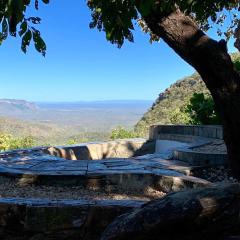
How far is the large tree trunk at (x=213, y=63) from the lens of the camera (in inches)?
194

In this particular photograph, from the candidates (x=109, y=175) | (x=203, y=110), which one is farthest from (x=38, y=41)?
(x=203, y=110)

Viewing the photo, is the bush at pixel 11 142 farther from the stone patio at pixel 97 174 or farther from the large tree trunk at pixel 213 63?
the large tree trunk at pixel 213 63

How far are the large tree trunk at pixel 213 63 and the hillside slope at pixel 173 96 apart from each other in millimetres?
24134

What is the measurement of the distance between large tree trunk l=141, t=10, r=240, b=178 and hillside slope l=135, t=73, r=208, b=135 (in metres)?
24.1

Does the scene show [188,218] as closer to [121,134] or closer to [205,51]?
[205,51]

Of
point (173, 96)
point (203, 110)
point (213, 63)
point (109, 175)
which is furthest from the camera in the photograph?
point (173, 96)

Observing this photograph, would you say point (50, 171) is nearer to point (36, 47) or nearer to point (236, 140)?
point (236, 140)

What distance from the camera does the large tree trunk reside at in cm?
493

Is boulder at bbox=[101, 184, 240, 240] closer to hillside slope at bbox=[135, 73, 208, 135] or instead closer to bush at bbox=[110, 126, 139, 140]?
bush at bbox=[110, 126, 139, 140]

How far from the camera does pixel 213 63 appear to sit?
193 inches

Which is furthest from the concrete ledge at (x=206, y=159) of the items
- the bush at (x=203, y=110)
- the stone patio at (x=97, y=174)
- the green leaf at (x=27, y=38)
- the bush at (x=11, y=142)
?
the bush at (x=11, y=142)

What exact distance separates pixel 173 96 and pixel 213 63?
1181 inches

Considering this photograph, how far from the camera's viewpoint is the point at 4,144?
52.0 ft

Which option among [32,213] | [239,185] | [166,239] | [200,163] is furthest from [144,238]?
[200,163]
